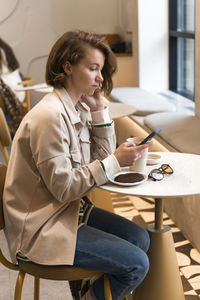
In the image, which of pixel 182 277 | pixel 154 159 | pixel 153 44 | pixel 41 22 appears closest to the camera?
pixel 154 159

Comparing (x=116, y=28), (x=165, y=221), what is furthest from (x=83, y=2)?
(x=165, y=221)

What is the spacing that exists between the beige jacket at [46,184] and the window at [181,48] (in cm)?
362

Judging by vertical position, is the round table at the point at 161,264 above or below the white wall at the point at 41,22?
below

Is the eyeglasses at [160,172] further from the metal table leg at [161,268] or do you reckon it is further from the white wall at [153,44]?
the white wall at [153,44]

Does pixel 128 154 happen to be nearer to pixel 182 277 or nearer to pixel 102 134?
pixel 102 134

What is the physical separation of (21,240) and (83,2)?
5.73 m

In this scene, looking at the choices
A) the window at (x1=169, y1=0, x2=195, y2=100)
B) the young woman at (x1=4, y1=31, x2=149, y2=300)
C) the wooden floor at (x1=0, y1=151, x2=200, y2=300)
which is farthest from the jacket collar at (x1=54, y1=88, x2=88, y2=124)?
the window at (x1=169, y1=0, x2=195, y2=100)

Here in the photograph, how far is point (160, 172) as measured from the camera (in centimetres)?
188

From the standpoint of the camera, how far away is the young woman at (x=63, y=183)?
1602 millimetres

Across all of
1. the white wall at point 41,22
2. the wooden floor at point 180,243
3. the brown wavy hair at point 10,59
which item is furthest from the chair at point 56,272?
the white wall at point 41,22

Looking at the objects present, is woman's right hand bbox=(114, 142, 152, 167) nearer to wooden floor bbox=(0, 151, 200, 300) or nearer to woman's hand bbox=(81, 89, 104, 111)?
woman's hand bbox=(81, 89, 104, 111)

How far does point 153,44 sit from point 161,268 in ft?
13.3

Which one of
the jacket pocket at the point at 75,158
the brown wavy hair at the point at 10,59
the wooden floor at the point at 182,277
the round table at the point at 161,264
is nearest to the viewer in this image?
the jacket pocket at the point at 75,158

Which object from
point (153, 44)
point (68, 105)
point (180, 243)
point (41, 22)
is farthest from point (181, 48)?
point (68, 105)
